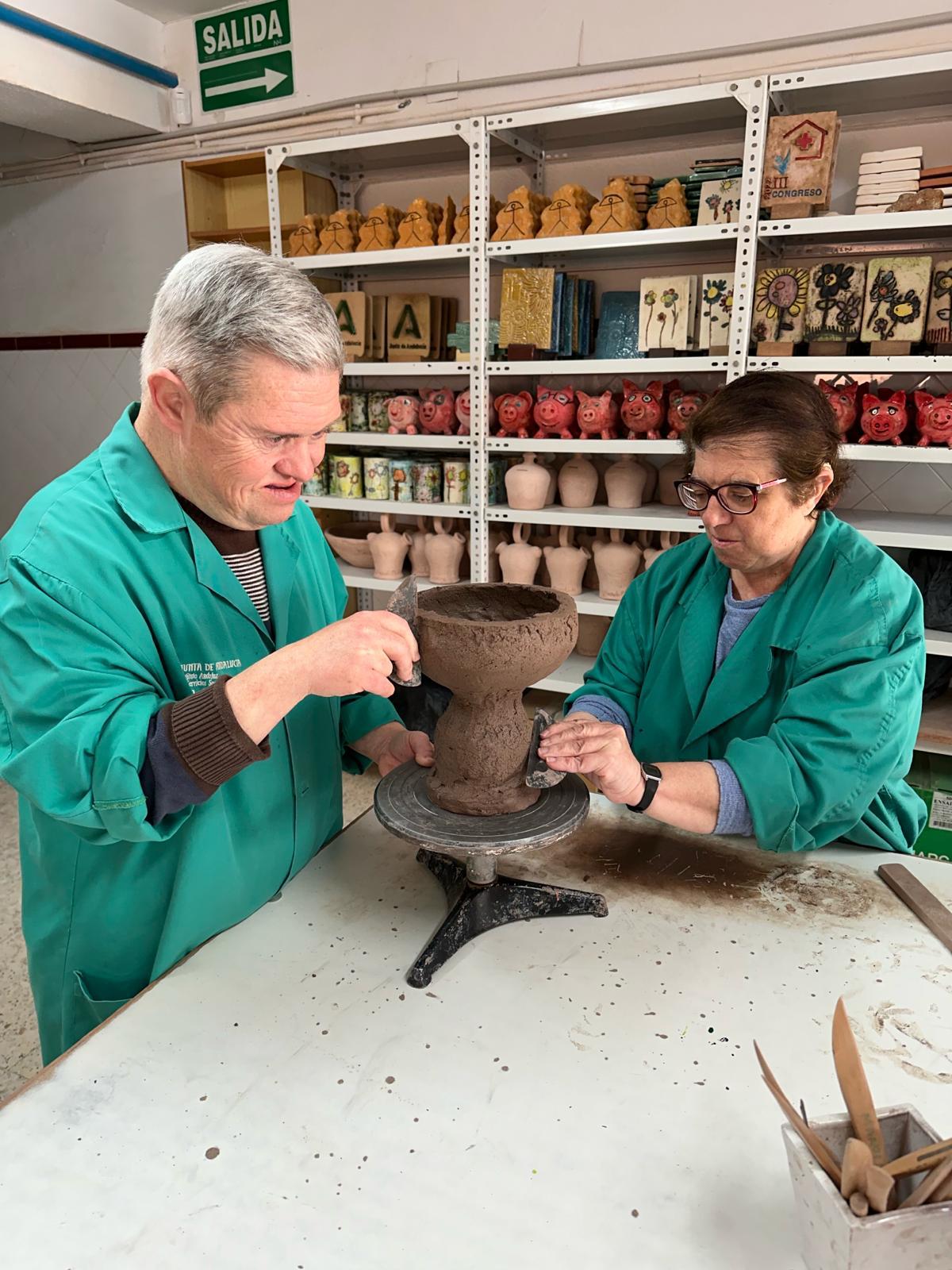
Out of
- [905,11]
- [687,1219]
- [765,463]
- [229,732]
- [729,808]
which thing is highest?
[905,11]

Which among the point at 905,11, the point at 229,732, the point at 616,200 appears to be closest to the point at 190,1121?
the point at 229,732

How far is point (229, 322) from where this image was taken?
1.17 metres

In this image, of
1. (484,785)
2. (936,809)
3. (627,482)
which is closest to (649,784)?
(484,785)

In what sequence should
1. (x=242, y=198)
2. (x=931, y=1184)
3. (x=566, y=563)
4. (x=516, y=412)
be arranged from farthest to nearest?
(x=242, y=198)
(x=566, y=563)
(x=516, y=412)
(x=931, y=1184)

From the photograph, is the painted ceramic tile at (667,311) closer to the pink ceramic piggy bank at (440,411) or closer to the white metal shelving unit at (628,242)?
the white metal shelving unit at (628,242)

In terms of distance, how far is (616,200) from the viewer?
A: 3049 mm

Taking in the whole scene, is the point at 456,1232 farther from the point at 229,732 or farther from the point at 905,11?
the point at 905,11

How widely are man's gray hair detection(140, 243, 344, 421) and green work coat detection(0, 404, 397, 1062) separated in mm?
199

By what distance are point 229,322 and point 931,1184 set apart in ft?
4.05

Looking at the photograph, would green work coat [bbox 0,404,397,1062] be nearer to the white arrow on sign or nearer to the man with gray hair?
the man with gray hair

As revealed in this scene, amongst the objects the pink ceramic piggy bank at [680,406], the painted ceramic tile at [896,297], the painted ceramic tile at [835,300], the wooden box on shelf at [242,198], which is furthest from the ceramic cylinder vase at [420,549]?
the painted ceramic tile at [896,297]

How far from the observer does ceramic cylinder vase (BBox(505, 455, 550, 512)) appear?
136 inches

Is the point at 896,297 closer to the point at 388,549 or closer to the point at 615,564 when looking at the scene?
the point at 615,564

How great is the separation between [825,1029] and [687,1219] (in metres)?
0.37
